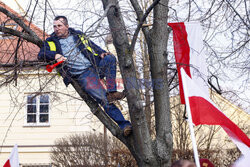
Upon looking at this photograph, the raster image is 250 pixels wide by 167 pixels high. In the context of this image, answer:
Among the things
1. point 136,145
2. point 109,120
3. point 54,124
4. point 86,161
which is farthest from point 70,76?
point 54,124

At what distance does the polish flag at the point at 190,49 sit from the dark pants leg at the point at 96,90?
3.51 feet

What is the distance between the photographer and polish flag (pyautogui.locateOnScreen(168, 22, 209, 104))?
6370 mm

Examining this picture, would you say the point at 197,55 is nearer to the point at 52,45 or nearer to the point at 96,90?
the point at 96,90

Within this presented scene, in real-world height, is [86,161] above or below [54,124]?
below

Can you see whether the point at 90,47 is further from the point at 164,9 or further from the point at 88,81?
the point at 164,9

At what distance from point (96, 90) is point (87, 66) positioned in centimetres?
33

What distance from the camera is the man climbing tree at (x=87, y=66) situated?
5980 mm

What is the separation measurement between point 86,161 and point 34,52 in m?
6.08

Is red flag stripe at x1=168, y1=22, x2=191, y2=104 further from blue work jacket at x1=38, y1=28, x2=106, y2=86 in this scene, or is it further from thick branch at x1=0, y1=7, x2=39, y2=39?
thick branch at x1=0, y1=7, x2=39, y2=39

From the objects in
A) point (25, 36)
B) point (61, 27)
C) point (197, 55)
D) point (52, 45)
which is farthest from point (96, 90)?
point (197, 55)

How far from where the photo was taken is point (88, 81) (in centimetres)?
612

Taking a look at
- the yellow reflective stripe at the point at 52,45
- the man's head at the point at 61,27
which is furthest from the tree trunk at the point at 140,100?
the yellow reflective stripe at the point at 52,45

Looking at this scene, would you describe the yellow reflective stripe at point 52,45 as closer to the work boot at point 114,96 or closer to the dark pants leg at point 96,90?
the dark pants leg at point 96,90

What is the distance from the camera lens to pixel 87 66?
6086 millimetres
